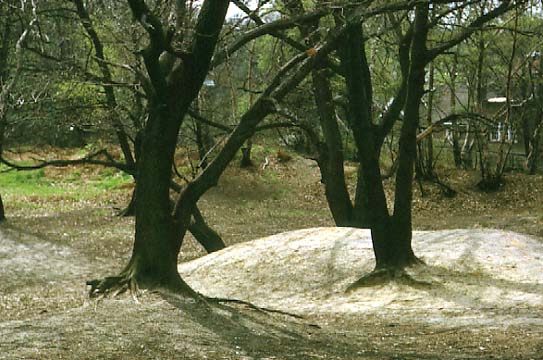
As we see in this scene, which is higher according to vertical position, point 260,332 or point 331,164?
point 331,164

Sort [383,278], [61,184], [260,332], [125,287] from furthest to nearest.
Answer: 1. [61,184]
2. [383,278]
3. [125,287]
4. [260,332]

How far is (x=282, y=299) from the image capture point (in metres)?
11.9

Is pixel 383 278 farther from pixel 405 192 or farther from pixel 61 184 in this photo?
pixel 61 184

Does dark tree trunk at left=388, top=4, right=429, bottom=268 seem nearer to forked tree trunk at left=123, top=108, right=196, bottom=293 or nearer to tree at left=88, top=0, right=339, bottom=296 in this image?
tree at left=88, top=0, right=339, bottom=296

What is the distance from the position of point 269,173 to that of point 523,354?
23.6m

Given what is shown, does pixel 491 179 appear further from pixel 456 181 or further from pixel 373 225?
pixel 373 225

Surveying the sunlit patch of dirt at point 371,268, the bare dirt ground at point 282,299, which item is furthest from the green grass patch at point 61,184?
the sunlit patch of dirt at point 371,268

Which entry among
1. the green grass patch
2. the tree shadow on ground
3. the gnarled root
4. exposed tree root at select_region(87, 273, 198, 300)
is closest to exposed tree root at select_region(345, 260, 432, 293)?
the tree shadow on ground

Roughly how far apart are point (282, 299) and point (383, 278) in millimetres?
1529

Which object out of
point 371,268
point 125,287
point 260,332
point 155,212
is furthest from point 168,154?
point 371,268

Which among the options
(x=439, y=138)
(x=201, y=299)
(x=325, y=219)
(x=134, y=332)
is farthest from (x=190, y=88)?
(x=439, y=138)

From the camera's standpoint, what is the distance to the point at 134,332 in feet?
25.0

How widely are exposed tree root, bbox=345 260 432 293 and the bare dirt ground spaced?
117 millimetres

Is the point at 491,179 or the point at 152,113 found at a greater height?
the point at 152,113
